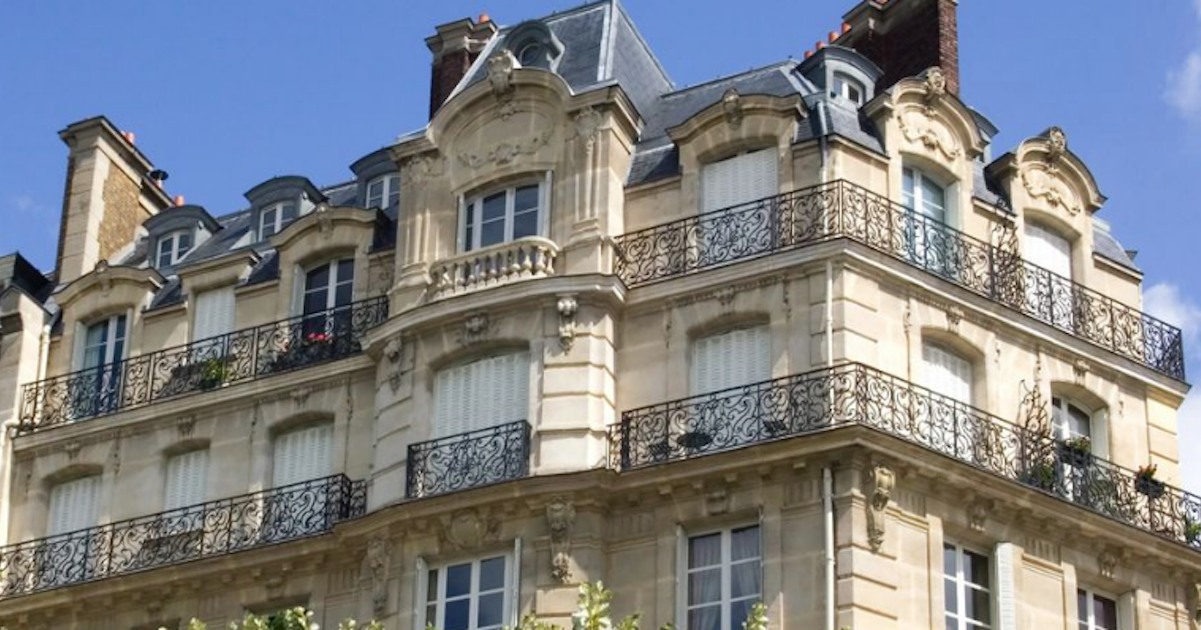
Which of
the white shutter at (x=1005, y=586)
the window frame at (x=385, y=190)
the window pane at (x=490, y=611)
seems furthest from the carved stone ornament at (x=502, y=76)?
the white shutter at (x=1005, y=586)

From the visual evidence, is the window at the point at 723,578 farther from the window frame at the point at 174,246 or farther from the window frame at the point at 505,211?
the window frame at the point at 174,246

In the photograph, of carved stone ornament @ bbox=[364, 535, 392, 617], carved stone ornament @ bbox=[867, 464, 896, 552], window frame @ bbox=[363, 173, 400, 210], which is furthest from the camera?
window frame @ bbox=[363, 173, 400, 210]

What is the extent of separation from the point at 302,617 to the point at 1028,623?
303 inches

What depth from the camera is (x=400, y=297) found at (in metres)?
26.9

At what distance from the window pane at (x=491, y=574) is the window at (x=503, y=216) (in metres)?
3.62

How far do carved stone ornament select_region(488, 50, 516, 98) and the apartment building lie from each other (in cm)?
14

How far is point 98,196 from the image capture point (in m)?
32.0

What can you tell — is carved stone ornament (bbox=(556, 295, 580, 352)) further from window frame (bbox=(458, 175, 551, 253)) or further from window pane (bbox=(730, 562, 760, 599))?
window pane (bbox=(730, 562, 760, 599))

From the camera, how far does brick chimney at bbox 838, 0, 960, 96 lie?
28266mm

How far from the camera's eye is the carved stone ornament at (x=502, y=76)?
27.3m

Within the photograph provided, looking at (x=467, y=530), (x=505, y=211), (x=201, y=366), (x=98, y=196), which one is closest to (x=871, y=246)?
(x=505, y=211)

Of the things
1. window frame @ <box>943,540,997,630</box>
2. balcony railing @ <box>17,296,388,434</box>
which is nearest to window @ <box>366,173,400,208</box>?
balcony railing @ <box>17,296,388,434</box>

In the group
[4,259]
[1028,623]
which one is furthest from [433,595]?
[4,259]

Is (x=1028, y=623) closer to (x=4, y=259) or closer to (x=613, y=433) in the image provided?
(x=613, y=433)
